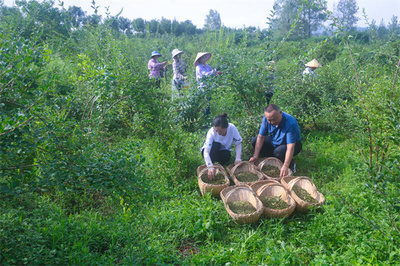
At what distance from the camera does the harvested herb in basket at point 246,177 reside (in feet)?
13.5

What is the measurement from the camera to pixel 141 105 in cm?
358

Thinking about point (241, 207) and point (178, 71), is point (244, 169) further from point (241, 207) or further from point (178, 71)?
point (178, 71)

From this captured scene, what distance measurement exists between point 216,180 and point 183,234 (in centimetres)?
115

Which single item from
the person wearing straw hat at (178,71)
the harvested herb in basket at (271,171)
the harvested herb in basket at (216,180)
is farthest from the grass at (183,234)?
the person wearing straw hat at (178,71)

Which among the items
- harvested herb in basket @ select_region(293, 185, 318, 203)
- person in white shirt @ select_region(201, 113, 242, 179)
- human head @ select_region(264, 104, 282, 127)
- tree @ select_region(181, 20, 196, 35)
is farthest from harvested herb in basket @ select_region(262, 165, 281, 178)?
tree @ select_region(181, 20, 196, 35)

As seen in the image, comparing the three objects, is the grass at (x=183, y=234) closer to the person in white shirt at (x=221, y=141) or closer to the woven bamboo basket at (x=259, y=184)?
the woven bamboo basket at (x=259, y=184)

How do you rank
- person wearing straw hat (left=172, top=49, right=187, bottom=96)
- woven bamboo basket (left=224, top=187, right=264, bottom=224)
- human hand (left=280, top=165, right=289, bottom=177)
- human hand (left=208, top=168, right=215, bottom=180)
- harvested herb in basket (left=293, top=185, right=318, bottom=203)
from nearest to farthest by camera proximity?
woven bamboo basket (left=224, top=187, right=264, bottom=224), harvested herb in basket (left=293, top=185, right=318, bottom=203), human hand (left=208, top=168, right=215, bottom=180), human hand (left=280, top=165, right=289, bottom=177), person wearing straw hat (left=172, top=49, right=187, bottom=96)

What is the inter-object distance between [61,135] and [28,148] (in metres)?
0.36

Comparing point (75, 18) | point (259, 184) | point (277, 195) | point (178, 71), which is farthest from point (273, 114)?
point (75, 18)

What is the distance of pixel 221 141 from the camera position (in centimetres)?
460

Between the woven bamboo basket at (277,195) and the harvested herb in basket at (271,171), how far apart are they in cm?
66

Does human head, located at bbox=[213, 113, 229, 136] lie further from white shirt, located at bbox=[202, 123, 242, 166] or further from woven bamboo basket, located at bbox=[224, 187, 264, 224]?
woven bamboo basket, located at bbox=[224, 187, 264, 224]

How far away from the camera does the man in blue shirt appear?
4148 millimetres

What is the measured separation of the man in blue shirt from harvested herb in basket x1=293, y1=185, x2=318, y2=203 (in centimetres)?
44
